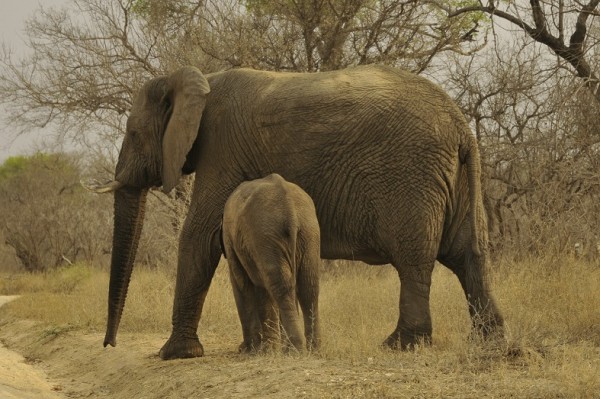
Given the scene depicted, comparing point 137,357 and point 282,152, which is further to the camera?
point 137,357

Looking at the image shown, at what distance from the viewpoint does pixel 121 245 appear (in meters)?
9.75

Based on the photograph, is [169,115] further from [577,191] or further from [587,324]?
[577,191]

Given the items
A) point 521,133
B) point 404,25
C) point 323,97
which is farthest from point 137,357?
point 404,25

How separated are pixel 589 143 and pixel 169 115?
5525mm

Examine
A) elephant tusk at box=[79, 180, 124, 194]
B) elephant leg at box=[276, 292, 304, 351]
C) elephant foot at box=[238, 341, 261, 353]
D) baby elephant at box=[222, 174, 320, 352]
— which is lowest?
elephant foot at box=[238, 341, 261, 353]

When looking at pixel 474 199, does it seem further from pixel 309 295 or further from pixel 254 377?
pixel 254 377

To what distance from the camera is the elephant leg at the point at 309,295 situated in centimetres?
768

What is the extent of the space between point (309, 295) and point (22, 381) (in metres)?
3.39

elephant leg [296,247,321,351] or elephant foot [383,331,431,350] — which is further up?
elephant leg [296,247,321,351]

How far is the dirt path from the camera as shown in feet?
28.5

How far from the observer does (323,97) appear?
857 cm

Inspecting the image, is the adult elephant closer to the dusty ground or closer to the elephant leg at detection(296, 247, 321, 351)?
the dusty ground

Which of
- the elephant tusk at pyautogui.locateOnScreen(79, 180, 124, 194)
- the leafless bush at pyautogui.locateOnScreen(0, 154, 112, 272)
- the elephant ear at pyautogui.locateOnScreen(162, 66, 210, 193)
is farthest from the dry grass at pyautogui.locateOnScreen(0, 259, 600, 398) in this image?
the leafless bush at pyautogui.locateOnScreen(0, 154, 112, 272)

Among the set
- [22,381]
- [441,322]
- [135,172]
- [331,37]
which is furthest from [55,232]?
[441,322]
